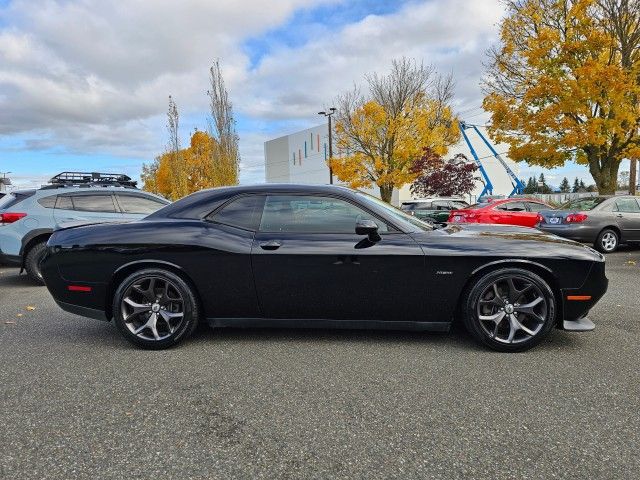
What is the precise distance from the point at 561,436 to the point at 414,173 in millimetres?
24967

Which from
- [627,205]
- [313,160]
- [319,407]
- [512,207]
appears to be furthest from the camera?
[313,160]

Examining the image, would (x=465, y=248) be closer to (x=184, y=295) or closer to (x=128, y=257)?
(x=184, y=295)

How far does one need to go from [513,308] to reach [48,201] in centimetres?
686

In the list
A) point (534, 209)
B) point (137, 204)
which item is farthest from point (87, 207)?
point (534, 209)

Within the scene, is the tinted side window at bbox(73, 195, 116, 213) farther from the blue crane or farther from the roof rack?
the blue crane

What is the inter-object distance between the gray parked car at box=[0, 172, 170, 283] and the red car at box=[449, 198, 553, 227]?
8219mm

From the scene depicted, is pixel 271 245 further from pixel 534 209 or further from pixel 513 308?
pixel 534 209

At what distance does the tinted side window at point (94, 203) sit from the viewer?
24.3 feet

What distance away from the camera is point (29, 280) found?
776 centimetres

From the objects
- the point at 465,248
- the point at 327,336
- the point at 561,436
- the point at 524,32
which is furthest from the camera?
the point at 524,32

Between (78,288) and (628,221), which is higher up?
(78,288)

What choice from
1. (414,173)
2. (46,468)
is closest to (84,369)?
(46,468)

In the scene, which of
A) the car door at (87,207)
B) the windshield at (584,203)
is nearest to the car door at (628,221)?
the windshield at (584,203)

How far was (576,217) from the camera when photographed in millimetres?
10594
